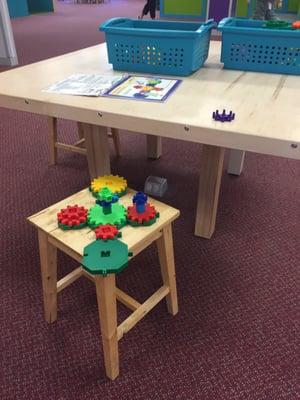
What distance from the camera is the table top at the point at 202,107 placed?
2.67 feet

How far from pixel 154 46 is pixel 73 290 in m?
0.93

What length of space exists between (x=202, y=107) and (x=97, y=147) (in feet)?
1.76

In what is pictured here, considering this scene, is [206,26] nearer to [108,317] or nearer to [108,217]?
[108,217]

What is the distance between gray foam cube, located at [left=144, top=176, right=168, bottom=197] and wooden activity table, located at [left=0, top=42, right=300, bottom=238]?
0.37 metres

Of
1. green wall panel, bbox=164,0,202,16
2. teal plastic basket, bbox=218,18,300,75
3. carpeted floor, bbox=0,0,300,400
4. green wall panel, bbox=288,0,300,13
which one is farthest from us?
green wall panel, bbox=164,0,202,16

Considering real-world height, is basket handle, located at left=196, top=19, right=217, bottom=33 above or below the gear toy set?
above

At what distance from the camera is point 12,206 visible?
1.71 meters

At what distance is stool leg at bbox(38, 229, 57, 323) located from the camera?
3.20 ft

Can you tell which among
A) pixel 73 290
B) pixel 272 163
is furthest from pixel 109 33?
pixel 272 163

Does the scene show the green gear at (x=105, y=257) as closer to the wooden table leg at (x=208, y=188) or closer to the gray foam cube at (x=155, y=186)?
the wooden table leg at (x=208, y=188)

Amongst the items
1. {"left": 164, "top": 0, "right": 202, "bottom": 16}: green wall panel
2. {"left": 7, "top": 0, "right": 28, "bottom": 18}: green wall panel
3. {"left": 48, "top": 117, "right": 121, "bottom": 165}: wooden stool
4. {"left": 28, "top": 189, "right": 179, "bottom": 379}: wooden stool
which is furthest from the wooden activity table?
{"left": 7, "top": 0, "right": 28, "bottom": 18}: green wall panel

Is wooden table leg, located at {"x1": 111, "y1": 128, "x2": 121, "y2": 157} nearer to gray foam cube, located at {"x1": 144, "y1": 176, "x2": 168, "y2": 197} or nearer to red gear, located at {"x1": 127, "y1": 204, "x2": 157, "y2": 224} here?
gray foam cube, located at {"x1": 144, "y1": 176, "x2": 168, "y2": 197}

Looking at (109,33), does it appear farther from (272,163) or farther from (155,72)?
(272,163)

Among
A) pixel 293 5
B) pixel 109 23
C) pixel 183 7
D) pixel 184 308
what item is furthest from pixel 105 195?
pixel 183 7
